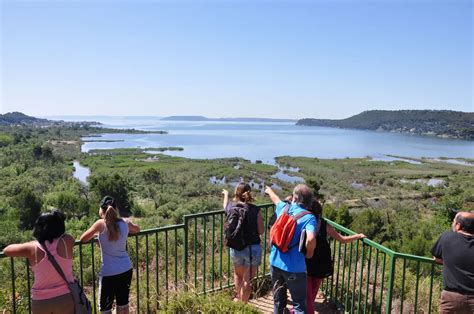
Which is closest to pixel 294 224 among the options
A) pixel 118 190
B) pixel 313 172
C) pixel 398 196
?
pixel 118 190

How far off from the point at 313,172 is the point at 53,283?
63957 mm

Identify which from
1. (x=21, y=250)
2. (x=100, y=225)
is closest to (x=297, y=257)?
(x=100, y=225)

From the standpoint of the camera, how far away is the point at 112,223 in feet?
12.0

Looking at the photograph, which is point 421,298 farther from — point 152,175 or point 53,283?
point 152,175

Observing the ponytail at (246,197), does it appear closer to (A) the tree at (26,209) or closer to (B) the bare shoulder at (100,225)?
(B) the bare shoulder at (100,225)

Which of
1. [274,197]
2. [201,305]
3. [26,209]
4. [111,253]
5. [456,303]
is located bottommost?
[26,209]

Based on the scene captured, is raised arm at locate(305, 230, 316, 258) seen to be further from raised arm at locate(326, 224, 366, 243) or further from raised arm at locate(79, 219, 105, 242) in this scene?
raised arm at locate(79, 219, 105, 242)

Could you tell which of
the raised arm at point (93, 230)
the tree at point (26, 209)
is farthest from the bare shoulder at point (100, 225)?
the tree at point (26, 209)

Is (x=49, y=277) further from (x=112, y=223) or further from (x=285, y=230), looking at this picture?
(x=285, y=230)

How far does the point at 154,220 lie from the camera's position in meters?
29.8

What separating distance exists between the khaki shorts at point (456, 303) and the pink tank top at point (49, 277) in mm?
3460

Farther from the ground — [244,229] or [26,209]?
[244,229]

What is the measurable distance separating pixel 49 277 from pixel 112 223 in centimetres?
74

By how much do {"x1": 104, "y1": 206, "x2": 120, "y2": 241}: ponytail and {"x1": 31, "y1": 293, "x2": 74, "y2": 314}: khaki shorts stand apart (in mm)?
669
